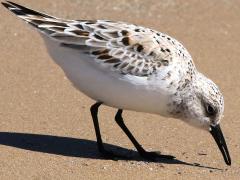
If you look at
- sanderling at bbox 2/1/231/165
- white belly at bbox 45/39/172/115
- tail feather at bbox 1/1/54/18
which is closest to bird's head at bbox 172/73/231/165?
sanderling at bbox 2/1/231/165

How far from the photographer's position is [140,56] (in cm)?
859

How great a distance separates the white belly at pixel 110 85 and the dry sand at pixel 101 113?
71cm

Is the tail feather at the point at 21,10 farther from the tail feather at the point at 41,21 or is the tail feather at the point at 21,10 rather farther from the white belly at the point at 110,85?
the white belly at the point at 110,85

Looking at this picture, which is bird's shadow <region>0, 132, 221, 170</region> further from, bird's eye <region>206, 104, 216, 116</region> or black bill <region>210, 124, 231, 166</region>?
bird's eye <region>206, 104, 216, 116</region>

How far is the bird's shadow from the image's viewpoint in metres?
8.78

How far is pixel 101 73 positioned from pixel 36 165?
124 centimetres

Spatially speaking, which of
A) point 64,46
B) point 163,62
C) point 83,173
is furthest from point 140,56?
point 83,173

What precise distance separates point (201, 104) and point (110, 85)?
3.79 ft

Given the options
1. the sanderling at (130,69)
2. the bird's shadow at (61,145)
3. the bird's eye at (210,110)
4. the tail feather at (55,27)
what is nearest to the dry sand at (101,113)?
the bird's shadow at (61,145)

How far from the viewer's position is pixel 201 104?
8812 mm

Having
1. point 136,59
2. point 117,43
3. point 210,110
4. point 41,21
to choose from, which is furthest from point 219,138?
point 41,21

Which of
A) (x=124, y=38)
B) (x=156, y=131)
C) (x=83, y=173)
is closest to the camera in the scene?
(x=83, y=173)

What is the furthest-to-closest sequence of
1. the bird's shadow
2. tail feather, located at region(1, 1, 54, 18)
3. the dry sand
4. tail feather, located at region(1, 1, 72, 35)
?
tail feather, located at region(1, 1, 54, 18) < the bird's shadow < tail feather, located at region(1, 1, 72, 35) < the dry sand

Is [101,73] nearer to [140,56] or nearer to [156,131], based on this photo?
[140,56]
